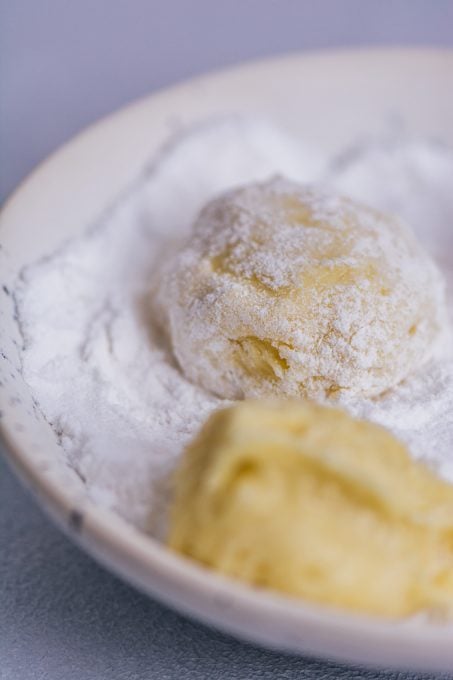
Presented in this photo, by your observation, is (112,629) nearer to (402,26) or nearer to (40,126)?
(40,126)

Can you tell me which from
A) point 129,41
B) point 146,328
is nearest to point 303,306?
point 146,328

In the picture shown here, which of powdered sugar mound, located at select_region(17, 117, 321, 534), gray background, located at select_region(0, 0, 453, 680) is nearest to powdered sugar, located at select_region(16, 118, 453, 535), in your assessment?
powdered sugar mound, located at select_region(17, 117, 321, 534)

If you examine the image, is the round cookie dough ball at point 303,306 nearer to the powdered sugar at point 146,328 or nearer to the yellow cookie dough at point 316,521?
the powdered sugar at point 146,328

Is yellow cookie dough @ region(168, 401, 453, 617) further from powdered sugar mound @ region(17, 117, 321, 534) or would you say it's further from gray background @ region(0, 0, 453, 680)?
gray background @ region(0, 0, 453, 680)

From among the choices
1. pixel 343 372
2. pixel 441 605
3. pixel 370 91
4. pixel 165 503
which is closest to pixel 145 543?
pixel 165 503

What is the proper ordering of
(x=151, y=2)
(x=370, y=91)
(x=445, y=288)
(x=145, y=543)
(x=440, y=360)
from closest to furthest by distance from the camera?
(x=145, y=543) < (x=440, y=360) < (x=445, y=288) < (x=370, y=91) < (x=151, y=2)

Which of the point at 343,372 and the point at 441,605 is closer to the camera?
the point at 441,605
